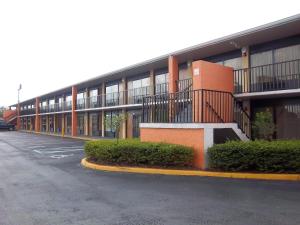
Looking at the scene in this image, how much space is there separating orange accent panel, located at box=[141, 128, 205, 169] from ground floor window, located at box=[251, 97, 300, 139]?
220 inches

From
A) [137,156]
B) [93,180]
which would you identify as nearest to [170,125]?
[137,156]

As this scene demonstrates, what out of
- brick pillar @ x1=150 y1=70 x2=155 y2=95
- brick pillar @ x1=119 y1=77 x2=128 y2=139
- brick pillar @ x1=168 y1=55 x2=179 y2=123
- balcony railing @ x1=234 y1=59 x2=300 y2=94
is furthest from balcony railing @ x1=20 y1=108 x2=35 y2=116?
balcony railing @ x1=234 y1=59 x2=300 y2=94

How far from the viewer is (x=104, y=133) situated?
30938 mm

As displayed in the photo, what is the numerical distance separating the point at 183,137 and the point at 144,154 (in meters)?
1.48

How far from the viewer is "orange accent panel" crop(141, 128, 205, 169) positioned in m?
11.1

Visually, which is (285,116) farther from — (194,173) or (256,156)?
(194,173)

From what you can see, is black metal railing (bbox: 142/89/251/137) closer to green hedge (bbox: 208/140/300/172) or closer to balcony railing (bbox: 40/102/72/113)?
green hedge (bbox: 208/140/300/172)

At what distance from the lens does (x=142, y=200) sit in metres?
7.23

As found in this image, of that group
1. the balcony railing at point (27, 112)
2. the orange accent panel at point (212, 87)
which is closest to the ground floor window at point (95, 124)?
the orange accent panel at point (212, 87)

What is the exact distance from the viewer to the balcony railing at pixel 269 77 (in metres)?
14.0

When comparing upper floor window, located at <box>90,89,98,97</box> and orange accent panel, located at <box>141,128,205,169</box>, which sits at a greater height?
upper floor window, located at <box>90,89,98,97</box>

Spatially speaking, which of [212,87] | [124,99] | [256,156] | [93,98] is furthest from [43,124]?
[256,156]

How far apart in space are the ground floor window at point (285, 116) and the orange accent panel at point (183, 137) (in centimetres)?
558

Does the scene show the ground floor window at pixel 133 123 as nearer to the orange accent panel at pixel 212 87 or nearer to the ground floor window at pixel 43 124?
the orange accent panel at pixel 212 87
